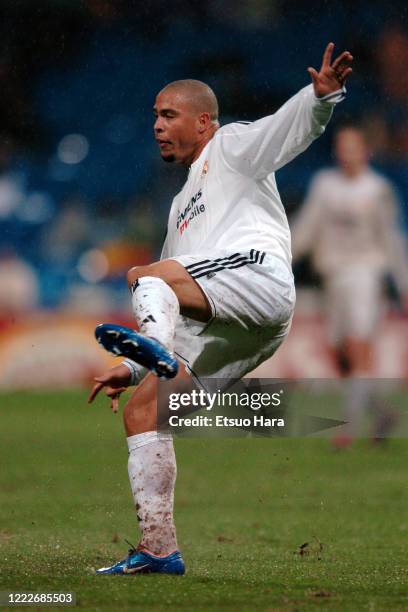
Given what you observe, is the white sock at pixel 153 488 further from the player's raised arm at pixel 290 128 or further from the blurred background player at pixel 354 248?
the blurred background player at pixel 354 248

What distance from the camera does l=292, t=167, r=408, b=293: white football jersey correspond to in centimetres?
981

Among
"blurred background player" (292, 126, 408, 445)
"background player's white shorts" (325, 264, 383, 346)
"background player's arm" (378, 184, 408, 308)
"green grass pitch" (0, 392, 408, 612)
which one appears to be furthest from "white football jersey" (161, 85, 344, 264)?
"background player's arm" (378, 184, 408, 308)

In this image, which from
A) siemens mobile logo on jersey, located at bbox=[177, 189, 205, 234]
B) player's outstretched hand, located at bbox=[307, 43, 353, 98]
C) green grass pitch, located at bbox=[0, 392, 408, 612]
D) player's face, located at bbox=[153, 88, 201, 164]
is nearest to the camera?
green grass pitch, located at bbox=[0, 392, 408, 612]

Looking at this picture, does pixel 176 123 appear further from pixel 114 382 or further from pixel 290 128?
pixel 114 382

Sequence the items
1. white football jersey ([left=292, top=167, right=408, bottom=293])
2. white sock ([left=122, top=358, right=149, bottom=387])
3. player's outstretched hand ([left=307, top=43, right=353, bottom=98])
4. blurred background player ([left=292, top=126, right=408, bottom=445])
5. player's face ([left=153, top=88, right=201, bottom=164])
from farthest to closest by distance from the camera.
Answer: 1. white football jersey ([left=292, top=167, right=408, bottom=293])
2. blurred background player ([left=292, top=126, right=408, bottom=445])
3. player's face ([left=153, top=88, right=201, bottom=164])
4. white sock ([left=122, top=358, right=149, bottom=387])
5. player's outstretched hand ([left=307, top=43, right=353, bottom=98])

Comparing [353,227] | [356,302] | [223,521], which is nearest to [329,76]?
[223,521]

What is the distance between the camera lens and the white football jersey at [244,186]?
409 centimetres

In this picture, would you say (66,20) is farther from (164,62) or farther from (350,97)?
(350,97)

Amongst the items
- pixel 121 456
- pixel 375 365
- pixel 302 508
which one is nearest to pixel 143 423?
pixel 302 508

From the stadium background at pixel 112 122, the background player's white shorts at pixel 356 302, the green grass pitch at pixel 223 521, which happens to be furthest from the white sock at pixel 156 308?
the stadium background at pixel 112 122

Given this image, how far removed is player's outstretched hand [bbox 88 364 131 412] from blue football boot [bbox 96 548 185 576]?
1.74 feet

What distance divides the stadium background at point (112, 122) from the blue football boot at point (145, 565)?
9.99 metres

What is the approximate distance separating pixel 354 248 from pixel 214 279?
19.7 feet

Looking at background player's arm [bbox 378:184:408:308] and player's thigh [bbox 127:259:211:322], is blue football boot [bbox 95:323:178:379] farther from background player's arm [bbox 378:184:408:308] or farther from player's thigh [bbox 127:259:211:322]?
background player's arm [bbox 378:184:408:308]
